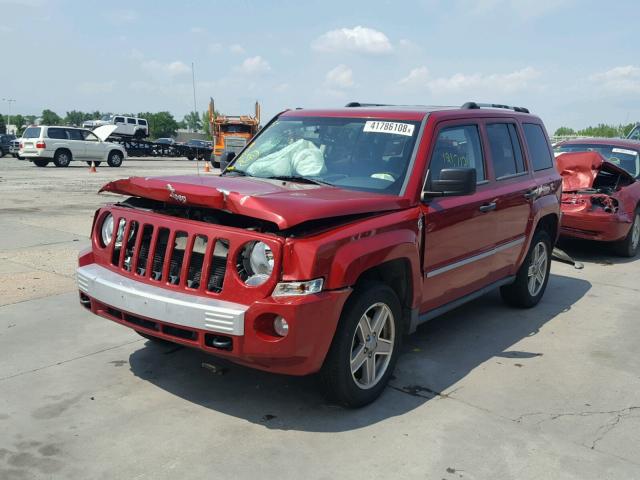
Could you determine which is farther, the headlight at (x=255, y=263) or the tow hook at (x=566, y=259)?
the tow hook at (x=566, y=259)

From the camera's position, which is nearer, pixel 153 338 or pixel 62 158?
pixel 153 338

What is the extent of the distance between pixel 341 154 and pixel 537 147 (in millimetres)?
2678

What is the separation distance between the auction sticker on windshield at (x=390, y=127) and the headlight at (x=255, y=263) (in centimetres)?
166

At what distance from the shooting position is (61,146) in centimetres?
2572

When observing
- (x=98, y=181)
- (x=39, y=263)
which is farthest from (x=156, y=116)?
(x=39, y=263)

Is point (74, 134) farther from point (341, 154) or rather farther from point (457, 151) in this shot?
point (457, 151)

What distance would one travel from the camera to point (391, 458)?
3.39m

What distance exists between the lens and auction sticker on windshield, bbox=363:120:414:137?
15.2 feet

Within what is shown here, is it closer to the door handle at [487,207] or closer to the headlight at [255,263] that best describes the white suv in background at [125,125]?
the door handle at [487,207]

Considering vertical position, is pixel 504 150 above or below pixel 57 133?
below

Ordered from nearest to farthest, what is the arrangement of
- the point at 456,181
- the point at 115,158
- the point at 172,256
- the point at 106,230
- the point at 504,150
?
the point at 172,256, the point at 456,181, the point at 106,230, the point at 504,150, the point at 115,158

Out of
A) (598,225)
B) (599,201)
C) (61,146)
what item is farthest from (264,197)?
(61,146)

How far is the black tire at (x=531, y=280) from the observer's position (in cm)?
621

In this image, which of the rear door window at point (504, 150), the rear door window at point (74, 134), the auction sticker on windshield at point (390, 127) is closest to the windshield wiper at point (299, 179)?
Result: the auction sticker on windshield at point (390, 127)
